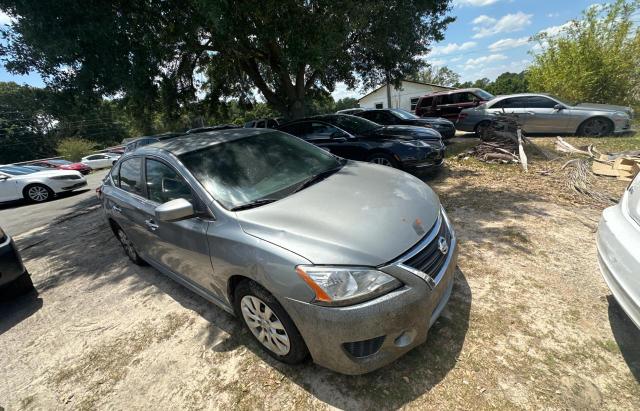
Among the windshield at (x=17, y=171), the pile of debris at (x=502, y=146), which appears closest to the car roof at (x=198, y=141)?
the pile of debris at (x=502, y=146)

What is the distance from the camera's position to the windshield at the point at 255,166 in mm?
2396

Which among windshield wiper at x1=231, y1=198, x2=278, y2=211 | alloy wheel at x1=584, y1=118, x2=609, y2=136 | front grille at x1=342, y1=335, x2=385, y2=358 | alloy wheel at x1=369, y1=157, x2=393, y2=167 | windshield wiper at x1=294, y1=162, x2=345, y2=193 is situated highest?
windshield wiper at x1=294, y1=162, x2=345, y2=193

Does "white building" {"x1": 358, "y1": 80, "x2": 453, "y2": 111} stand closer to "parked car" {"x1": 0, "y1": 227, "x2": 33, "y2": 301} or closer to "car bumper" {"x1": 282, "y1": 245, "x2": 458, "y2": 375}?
"parked car" {"x1": 0, "y1": 227, "x2": 33, "y2": 301}

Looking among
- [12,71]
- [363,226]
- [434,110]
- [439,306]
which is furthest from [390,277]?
[434,110]

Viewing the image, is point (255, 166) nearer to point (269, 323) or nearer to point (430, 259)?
point (269, 323)

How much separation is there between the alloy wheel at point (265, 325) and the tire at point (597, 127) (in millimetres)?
10650

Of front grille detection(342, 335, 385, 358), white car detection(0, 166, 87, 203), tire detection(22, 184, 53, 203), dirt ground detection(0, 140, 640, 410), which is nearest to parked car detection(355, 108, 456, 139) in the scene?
dirt ground detection(0, 140, 640, 410)

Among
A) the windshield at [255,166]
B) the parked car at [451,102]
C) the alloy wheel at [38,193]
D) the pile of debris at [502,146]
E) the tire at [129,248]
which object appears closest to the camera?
the windshield at [255,166]

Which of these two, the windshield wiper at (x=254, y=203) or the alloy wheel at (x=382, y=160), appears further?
the alloy wheel at (x=382, y=160)

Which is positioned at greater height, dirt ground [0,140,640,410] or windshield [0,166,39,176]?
windshield [0,166,39,176]

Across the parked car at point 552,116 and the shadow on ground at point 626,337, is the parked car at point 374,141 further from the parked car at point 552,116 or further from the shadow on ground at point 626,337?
the parked car at point 552,116

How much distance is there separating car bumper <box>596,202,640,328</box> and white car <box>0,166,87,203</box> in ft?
44.9

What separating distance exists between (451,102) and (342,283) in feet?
43.2

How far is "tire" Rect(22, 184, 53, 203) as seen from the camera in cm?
1002
